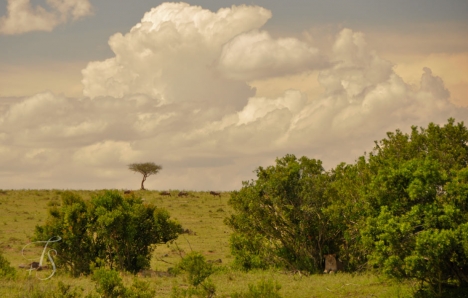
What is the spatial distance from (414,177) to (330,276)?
832cm

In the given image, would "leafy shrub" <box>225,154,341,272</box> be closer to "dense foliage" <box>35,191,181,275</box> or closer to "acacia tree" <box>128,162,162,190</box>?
"dense foliage" <box>35,191,181,275</box>

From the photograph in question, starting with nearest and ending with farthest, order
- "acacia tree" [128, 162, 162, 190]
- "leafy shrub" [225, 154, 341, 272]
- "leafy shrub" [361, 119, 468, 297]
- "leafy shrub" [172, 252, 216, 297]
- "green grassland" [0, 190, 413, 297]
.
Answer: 1. "leafy shrub" [361, 119, 468, 297]
2. "leafy shrub" [172, 252, 216, 297]
3. "green grassland" [0, 190, 413, 297]
4. "leafy shrub" [225, 154, 341, 272]
5. "acacia tree" [128, 162, 162, 190]

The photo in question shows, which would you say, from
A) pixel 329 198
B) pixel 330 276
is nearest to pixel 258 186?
pixel 329 198

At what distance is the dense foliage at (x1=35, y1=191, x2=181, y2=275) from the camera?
29031 mm

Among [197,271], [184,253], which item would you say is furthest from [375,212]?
[184,253]

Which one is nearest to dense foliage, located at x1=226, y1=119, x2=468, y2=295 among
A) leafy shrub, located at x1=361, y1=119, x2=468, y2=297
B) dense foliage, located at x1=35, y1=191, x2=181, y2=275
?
leafy shrub, located at x1=361, y1=119, x2=468, y2=297

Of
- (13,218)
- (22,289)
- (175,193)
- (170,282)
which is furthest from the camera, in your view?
(175,193)

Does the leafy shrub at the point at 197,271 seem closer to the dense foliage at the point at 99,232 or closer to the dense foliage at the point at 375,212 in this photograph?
the dense foliage at the point at 375,212

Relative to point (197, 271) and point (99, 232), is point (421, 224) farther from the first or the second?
point (99, 232)

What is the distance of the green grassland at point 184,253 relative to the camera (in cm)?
2288

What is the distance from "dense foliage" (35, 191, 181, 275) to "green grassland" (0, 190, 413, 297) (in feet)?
3.84

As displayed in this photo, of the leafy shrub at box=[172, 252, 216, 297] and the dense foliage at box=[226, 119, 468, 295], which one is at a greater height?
the dense foliage at box=[226, 119, 468, 295]

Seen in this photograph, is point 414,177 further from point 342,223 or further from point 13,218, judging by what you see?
point 13,218

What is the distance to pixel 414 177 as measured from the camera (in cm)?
2023
